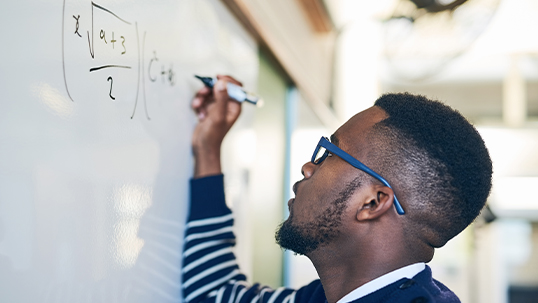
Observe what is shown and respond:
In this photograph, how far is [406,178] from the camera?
Answer: 2.63 ft

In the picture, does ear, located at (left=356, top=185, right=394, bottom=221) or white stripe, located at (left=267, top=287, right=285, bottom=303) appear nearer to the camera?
ear, located at (left=356, top=185, right=394, bottom=221)

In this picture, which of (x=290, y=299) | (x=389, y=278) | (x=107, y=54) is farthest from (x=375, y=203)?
(x=107, y=54)

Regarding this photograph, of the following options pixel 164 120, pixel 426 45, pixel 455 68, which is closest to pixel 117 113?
pixel 164 120

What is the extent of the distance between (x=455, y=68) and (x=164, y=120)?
391cm

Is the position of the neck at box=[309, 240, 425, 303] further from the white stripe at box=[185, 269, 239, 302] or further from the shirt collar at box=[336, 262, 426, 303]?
the white stripe at box=[185, 269, 239, 302]

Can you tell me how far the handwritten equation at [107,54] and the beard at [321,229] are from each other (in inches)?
13.3

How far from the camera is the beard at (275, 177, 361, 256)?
84 centimetres

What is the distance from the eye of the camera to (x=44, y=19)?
0.55 metres

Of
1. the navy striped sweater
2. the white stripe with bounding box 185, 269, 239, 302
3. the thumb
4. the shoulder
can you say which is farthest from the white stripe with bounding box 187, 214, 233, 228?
the shoulder

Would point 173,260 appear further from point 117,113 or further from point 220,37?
point 220,37

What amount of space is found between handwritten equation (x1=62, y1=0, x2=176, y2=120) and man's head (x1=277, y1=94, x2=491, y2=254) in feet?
1.14

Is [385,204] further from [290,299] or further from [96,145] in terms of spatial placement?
[96,145]

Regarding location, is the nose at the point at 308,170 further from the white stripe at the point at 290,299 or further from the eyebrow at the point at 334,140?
the white stripe at the point at 290,299

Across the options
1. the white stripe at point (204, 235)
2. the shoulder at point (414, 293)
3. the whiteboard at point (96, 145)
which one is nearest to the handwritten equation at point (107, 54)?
the whiteboard at point (96, 145)
